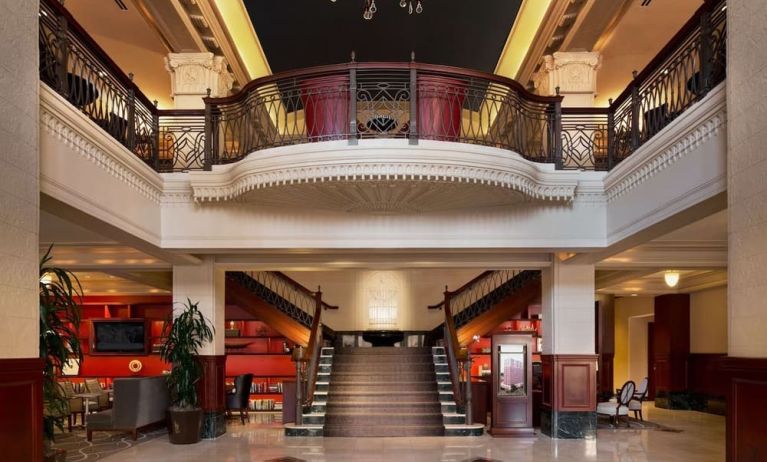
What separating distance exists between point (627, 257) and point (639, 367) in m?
10.7

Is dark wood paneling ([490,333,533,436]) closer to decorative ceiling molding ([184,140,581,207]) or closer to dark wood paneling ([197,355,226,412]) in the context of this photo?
decorative ceiling molding ([184,140,581,207])

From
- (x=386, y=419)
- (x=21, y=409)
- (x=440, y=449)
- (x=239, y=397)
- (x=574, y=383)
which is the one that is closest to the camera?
(x=21, y=409)

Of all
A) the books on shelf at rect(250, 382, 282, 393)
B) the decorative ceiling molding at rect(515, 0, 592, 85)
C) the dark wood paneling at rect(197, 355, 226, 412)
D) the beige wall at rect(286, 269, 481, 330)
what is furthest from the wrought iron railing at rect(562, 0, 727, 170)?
the books on shelf at rect(250, 382, 282, 393)

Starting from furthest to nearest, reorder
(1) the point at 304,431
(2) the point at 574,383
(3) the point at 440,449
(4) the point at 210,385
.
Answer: (1) the point at 304,431, (4) the point at 210,385, (2) the point at 574,383, (3) the point at 440,449

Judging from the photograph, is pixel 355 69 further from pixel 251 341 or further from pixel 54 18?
pixel 251 341

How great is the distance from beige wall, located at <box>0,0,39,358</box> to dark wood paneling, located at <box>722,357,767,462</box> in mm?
4585

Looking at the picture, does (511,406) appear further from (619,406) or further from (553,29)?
(553,29)

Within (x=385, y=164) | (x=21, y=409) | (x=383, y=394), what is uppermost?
(x=385, y=164)

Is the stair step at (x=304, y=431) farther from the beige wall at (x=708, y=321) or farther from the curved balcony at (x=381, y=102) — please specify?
the beige wall at (x=708, y=321)

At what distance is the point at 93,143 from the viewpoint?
6.72 m

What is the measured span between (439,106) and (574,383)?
498 cm

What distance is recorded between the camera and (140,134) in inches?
348

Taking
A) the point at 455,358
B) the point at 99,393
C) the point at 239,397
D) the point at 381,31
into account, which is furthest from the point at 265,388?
the point at 381,31

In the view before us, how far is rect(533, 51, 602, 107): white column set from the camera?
11.0 meters
